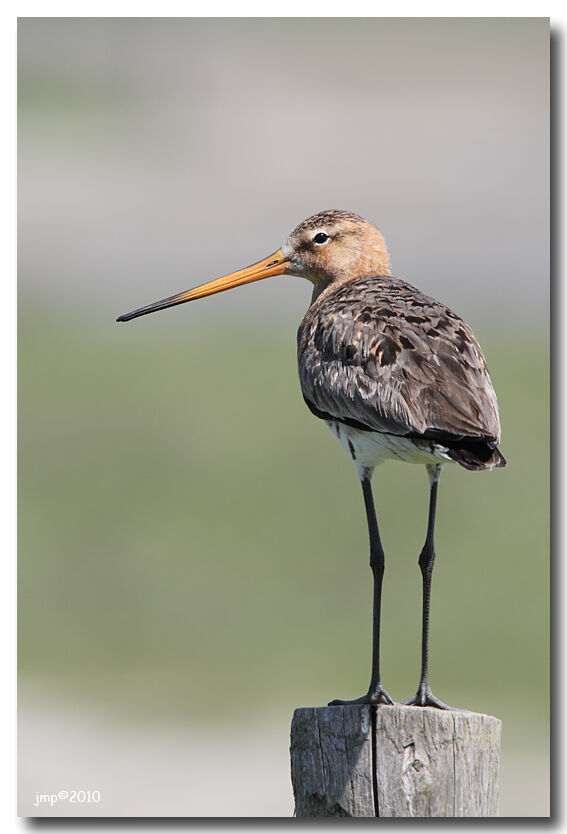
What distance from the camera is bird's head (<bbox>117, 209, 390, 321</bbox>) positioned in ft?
28.6

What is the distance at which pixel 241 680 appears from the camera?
11.5 m

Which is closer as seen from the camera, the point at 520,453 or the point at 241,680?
the point at 520,453

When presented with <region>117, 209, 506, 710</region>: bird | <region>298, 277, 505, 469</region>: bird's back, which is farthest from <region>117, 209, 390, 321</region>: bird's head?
<region>298, 277, 505, 469</region>: bird's back

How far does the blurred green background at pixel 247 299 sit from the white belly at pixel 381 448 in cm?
118

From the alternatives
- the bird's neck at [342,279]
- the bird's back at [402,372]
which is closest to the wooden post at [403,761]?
the bird's back at [402,372]

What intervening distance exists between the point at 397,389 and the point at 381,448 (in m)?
0.35

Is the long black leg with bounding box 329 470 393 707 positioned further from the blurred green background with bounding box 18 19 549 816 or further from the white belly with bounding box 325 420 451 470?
the blurred green background with bounding box 18 19 549 816

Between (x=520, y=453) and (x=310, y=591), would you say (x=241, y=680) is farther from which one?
(x=520, y=453)

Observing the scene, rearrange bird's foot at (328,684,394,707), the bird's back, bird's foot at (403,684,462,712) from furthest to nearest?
bird's foot at (403,684,462,712) → bird's foot at (328,684,394,707) → the bird's back

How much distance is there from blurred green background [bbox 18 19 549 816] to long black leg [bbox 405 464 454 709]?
73cm

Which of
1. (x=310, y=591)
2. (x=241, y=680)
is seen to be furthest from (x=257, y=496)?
(x=241, y=680)

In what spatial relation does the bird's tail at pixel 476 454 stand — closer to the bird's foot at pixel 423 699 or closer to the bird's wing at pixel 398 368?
the bird's wing at pixel 398 368

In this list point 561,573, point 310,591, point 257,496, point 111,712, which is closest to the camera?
point 561,573

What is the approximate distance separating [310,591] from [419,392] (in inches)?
231
